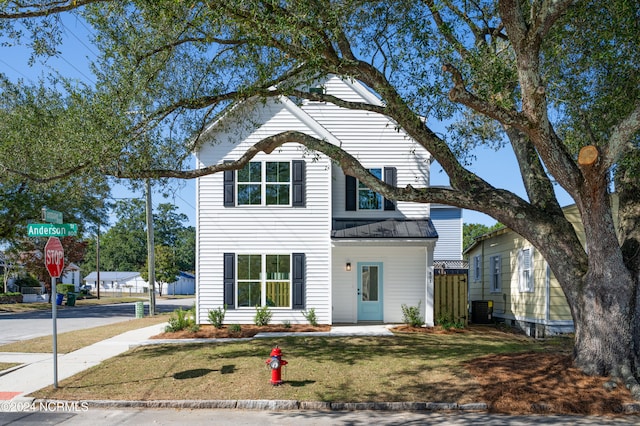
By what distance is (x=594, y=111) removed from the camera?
35.5ft

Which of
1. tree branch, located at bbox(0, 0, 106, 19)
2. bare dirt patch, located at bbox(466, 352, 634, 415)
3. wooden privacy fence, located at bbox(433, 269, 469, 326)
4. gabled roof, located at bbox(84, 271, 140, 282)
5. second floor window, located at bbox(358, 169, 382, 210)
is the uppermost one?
tree branch, located at bbox(0, 0, 106, 19)

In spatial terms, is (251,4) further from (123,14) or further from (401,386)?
(401,386)

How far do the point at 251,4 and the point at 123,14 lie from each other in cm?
314

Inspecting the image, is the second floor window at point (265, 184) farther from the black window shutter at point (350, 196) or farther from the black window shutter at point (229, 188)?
the black window shutter at point (350, 196)

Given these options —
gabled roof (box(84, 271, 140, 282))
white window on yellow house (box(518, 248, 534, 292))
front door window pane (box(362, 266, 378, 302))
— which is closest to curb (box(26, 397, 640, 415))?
white window on yellow house (box(518, 248, 534, 292))

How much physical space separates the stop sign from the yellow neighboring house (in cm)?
1265

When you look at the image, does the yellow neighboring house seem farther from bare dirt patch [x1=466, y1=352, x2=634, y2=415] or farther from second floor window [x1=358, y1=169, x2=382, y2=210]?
bare dirt patch [x1=466, y1=352, x2=634, y2=415]

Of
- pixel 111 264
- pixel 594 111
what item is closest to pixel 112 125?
pixel 594 111

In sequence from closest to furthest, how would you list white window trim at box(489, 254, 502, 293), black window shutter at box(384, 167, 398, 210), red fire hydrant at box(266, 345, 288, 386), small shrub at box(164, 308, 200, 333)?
red fire hydrant at box(266, 345, 288, 386) < small shrub at box(164, 308, 200, 333) < black window shutter at box(384, 167, 398, 210) < white window trim at box(489, 254, 502, 293)

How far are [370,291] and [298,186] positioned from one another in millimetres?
4266

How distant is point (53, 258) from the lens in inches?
378

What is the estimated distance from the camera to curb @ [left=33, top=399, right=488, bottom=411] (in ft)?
27.7

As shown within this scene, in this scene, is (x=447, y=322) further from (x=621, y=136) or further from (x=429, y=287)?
(x=621, y=136)

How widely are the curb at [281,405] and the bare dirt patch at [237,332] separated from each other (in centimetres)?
654
